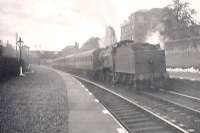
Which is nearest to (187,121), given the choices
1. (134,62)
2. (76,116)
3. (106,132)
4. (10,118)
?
(106,132)

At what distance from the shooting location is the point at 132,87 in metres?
20.1

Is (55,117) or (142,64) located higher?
(142,64)

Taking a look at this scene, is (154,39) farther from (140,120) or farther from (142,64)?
(140,120)

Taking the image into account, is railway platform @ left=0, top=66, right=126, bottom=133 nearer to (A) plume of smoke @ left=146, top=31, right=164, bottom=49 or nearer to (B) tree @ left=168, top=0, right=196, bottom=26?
(A) plume of smoke @ left=146, top=31, right=164, bottom=49

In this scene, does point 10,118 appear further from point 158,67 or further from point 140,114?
point 158,67

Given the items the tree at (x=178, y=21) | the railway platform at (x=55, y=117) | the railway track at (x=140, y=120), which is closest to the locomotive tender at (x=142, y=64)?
the railway track at (x=140, y=120)

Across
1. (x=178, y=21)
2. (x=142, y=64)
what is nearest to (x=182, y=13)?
(x=178, y=21)

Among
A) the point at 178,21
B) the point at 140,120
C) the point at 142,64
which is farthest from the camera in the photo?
the point at 178,21

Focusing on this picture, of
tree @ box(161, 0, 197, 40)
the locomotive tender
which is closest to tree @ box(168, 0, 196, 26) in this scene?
tree @ box(161, 0, 197, 40)

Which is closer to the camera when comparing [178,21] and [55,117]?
[55,117]

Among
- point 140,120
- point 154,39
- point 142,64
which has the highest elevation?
point 154,39

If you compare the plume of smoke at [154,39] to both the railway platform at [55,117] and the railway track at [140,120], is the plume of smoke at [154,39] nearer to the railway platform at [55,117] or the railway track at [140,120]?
the railway track at [140,120]

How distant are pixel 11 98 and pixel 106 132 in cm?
884

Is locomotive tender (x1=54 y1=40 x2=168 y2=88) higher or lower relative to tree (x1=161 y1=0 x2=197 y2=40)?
lower
